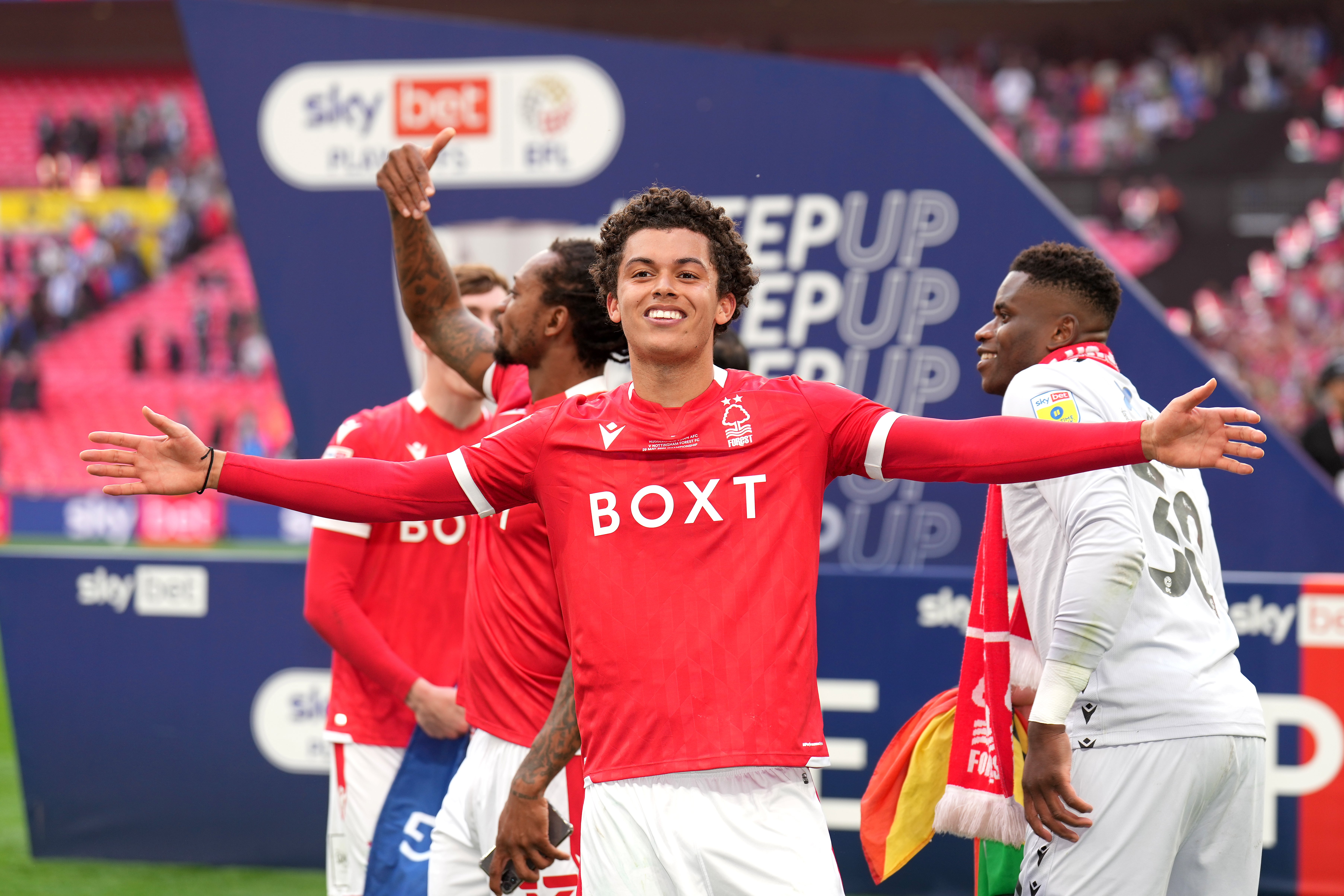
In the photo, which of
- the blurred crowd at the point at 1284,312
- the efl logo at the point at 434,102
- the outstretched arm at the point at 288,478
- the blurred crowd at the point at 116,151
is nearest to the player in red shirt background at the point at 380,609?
the outstretched arm at the point at 288,478

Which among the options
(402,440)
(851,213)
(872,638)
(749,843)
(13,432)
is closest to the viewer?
(749,843)

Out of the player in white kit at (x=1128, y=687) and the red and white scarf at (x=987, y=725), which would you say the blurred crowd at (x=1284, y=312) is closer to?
the red and white scarf at (x=987, y=725)

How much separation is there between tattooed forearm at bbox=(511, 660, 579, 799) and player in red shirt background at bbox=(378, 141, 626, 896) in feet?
0.17

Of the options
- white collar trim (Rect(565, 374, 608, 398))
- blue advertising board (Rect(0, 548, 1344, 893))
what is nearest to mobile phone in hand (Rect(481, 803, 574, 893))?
white collar trim (Rect(565, 374, 608, 398))

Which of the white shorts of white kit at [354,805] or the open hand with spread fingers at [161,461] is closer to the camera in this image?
the open hand with spread fingers at [161,461]

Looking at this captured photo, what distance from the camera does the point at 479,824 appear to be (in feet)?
9.72

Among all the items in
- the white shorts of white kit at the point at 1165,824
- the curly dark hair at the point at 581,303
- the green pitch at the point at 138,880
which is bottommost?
the green pitch at the point at 138,880

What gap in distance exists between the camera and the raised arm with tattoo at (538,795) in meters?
2.68

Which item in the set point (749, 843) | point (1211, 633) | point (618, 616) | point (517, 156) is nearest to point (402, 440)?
point (618, 616)

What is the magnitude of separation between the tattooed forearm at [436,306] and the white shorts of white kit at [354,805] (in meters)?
1.09

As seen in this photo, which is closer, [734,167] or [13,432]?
[734,167]

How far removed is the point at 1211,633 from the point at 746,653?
1.12 meters

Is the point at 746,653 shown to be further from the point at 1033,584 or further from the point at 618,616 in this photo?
the point at 1033,584

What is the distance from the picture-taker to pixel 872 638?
16.7 ft
